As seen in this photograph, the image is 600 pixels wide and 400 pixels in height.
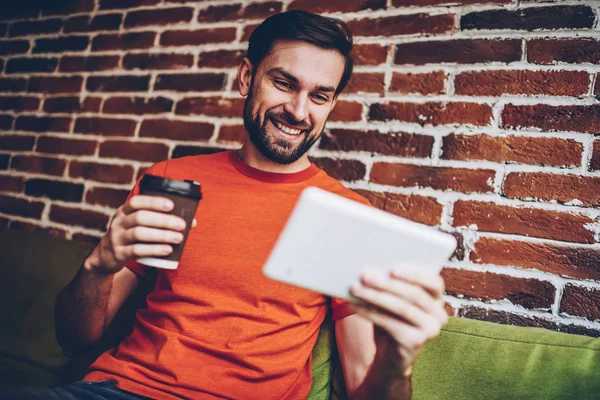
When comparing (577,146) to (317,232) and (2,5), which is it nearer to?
(317,232)

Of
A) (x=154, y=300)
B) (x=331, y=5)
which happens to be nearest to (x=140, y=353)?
(x=154, y=300)

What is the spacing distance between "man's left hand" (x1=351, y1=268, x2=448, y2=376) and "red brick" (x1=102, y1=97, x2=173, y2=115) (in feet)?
3.88

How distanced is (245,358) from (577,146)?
3.12 feet

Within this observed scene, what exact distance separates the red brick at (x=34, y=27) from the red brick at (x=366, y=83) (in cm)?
135

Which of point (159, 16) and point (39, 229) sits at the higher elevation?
point (159, 16)

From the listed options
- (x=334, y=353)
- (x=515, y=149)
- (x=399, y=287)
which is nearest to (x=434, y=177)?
(x=515, y=149)

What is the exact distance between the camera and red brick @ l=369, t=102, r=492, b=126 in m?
1.11

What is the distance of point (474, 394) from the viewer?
843 millimetres

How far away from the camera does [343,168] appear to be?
1.24 metres

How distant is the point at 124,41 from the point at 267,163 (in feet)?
3.04

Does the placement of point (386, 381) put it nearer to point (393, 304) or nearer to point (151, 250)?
point (393, 304)

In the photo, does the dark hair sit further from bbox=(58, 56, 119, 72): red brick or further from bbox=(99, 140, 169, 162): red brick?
bbox=(58, 56, 119, 72): red brick

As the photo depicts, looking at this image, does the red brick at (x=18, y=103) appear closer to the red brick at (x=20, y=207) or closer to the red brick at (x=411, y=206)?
the red brick at (x=20, y=207)

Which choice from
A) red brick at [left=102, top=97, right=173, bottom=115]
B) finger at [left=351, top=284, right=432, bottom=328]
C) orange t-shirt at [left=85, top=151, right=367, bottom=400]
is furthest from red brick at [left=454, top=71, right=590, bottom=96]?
red brick at [left=102, top=97, right=173, bottom=115]
